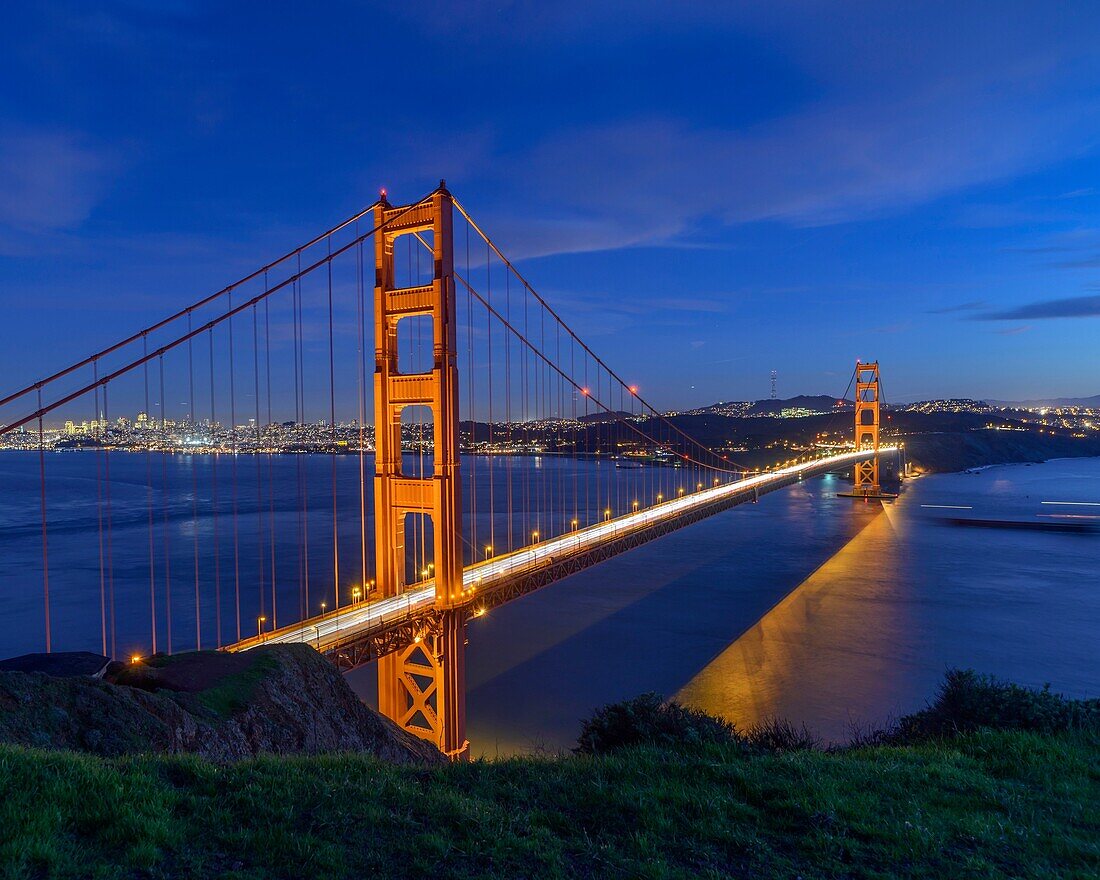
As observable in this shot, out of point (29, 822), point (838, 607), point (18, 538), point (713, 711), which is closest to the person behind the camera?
point (29, 822)

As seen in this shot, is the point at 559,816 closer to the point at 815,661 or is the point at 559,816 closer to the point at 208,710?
the point at 208,710

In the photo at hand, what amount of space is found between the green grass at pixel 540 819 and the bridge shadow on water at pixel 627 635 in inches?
205

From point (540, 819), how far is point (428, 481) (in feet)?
32.0

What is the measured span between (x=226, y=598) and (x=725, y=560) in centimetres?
2325

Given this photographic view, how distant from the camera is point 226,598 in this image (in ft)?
84.5

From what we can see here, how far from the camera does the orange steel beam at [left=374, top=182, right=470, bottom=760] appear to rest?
518 inches

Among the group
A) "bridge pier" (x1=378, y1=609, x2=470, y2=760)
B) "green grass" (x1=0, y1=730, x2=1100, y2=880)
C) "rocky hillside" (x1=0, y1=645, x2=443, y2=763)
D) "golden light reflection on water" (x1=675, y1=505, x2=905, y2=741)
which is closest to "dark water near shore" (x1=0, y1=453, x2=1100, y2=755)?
"golden light reflection on water" (x1=675, y1=505, x2=905, y2=741)

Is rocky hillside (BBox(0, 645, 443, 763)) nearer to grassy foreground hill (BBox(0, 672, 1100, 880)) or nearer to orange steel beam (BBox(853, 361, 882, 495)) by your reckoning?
grassy foreground hill (BBox(0, 672, 1100, 880))

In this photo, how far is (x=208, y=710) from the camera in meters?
7.35

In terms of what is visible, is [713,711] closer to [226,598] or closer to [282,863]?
[282,863]

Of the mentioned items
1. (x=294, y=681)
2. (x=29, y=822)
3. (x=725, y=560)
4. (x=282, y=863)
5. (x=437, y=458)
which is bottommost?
(x=725, y=560)

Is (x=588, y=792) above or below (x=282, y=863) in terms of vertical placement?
below

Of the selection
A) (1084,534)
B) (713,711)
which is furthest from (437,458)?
(1084,534)

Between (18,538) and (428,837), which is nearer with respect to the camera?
(428,837)
